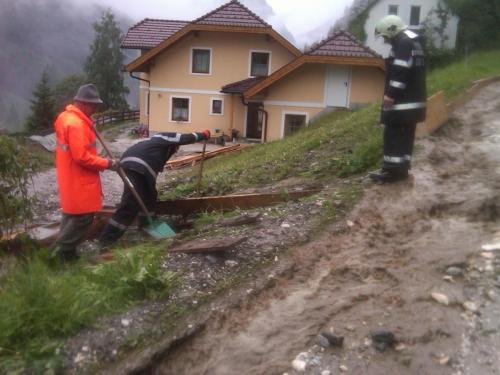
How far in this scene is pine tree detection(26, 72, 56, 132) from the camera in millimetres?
39375

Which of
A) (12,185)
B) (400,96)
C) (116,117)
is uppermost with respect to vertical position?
(400,96)

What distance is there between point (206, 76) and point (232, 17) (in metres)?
3.24

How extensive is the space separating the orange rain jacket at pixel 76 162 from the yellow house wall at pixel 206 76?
23.4 metres

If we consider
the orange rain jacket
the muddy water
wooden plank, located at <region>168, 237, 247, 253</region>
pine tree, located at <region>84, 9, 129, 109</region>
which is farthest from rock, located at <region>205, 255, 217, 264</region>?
pine tree, located at <region>84, 9, 129, 109</region>

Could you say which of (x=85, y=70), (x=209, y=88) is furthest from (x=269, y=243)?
(x=85, y=70)

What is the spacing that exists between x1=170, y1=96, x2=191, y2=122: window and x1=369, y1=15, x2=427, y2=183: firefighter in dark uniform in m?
23.7

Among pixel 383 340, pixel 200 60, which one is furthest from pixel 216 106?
pixel 383 340

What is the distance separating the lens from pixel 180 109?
1149 inches

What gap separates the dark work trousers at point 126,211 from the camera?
5879mm

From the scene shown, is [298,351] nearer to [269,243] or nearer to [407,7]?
[269,243]

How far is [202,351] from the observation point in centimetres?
342

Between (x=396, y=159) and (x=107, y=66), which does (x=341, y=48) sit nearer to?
(x=396, y=159)

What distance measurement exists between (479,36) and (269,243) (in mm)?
31255

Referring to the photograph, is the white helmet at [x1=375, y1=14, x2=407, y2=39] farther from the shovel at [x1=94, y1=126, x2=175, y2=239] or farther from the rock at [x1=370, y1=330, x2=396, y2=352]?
the rock at [x1=370, y1=330, x2=396, y2=352]
